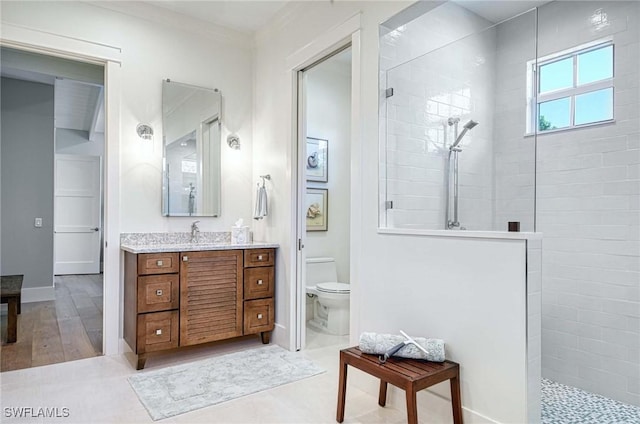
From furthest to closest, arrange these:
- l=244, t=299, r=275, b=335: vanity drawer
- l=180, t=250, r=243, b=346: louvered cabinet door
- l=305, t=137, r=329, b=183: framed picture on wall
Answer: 1. l=305, t=137, r=329, b=183: framed picture on wall
2. l=244, t=299, r=275, b=335: vanity drawer
3. l=180, t=250, r=243, b=346: louvered cabinet door

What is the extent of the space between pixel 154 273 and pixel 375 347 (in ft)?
5.39

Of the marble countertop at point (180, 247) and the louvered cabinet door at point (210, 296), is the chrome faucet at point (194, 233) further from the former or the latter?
the louvered cabinet door at point (210, 296)

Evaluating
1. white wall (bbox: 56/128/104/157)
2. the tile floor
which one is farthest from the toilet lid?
white wall (bbox: 56/128/104/157)

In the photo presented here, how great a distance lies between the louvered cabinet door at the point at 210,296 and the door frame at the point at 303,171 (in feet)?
1.44

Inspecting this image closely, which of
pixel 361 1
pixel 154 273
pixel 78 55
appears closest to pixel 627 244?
pixel 361 1

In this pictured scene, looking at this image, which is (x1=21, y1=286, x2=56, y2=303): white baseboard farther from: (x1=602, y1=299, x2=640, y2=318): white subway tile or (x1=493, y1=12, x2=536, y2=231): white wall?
(x1=602, y1=299, x2=640, y2=318): white subway tile

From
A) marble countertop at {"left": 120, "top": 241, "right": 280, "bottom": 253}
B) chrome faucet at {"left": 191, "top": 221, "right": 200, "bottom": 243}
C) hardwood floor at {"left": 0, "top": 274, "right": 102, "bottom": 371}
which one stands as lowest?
hardwood floor at {"left": 0, "top": 274, "right": 102, "bottom": 371}

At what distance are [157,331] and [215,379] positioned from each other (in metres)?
0.55

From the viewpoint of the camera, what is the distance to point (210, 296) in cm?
304

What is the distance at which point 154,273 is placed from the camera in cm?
281

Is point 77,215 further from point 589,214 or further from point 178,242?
point 589,214

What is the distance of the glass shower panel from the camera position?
221 cm

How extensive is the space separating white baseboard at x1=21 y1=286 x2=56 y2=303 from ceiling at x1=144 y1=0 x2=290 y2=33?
12.5 feet

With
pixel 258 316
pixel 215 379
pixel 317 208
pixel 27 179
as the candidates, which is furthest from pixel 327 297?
pixel 27 179
